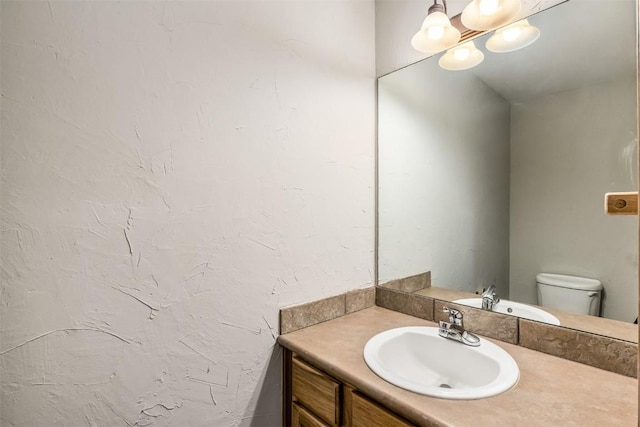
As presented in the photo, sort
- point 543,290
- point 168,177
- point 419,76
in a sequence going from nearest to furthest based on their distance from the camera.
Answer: point 168,177 → point 543,290 → point 419,76

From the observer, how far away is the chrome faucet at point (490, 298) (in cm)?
115

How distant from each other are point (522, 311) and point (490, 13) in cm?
99

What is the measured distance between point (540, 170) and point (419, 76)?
2.03 ft

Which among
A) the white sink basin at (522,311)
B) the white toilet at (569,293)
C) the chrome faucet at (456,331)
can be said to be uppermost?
the white toilet at (569,293)

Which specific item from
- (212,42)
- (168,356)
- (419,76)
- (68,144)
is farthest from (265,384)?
(419,76)

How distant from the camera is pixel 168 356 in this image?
2.99ft

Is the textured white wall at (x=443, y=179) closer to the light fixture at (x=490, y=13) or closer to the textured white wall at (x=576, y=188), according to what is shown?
the textured white wall at (x=576, y=188)

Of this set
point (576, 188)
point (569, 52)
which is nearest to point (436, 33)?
point (569, 52)

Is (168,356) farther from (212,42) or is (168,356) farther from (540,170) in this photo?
(540,170)

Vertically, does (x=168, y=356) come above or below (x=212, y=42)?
below

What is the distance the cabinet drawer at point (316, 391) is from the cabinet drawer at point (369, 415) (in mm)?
65

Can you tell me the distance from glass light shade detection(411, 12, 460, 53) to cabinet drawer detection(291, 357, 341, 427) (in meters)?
1.18

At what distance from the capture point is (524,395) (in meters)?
0.77

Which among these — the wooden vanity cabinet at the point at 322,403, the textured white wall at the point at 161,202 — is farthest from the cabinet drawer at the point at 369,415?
the textured white wall at the point at 161,202
